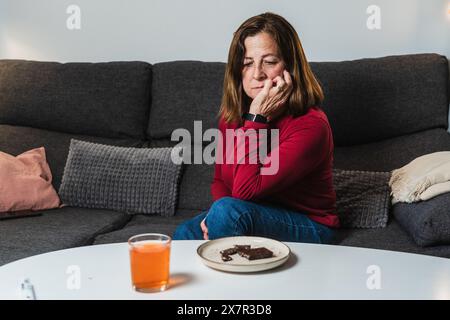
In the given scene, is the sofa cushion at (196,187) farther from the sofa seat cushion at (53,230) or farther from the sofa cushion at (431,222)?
the sofa cushion at (431,222)

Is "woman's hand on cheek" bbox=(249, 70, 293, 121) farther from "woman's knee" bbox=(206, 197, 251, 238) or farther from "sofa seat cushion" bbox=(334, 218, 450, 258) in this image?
"sofa seat cushion" bbox=(334, 218, 450, 258)

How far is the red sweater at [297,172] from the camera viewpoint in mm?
1538

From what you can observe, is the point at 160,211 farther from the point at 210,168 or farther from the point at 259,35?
the point at 259,35

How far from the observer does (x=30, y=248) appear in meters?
1.70

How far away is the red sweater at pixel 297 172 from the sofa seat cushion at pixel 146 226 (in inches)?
14.3

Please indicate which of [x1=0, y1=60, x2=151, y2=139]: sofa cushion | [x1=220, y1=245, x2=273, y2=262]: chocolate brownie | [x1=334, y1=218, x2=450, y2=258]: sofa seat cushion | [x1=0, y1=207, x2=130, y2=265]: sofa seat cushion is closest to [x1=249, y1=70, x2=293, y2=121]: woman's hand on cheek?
[x1=334, y1=218, x2=450, y2=258]: sofa seat cushion

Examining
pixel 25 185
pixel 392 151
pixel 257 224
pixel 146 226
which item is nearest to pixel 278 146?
pixel 257 224

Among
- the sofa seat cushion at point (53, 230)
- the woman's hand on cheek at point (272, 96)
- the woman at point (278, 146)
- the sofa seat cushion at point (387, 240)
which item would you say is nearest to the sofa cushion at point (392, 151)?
the sofa seat cushion at point (387, 240)

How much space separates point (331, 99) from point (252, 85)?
0.59 metres

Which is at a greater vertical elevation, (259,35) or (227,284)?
(259,35)

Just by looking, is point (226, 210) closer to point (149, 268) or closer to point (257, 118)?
point (257, 118)

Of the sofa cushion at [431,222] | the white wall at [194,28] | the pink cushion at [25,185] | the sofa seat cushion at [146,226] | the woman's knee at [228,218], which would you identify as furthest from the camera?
the white wall at [194,28]
